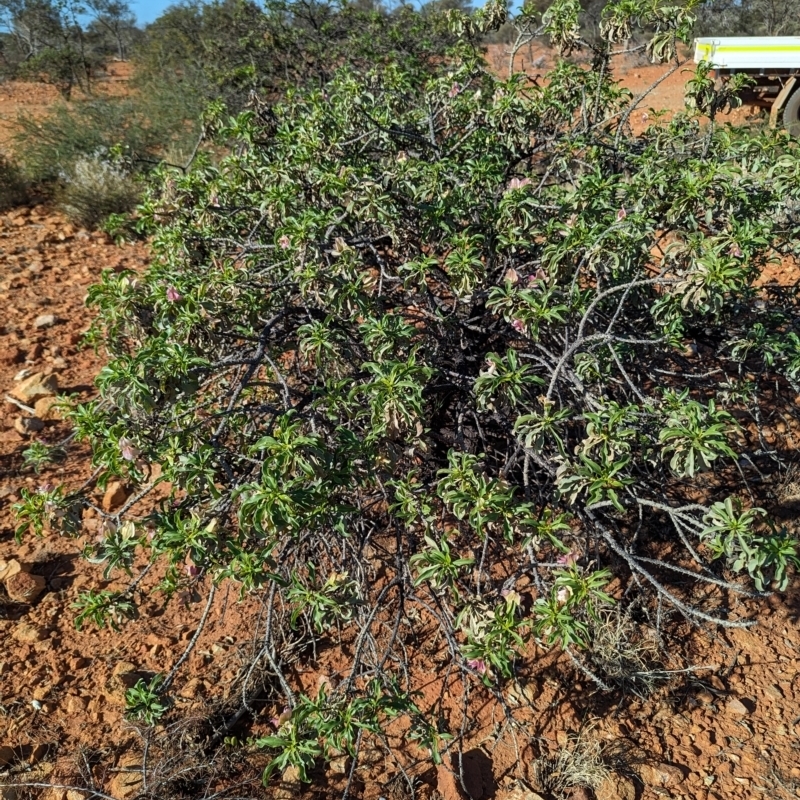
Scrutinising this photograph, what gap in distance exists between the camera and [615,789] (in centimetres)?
224

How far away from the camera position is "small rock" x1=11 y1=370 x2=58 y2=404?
164 inches

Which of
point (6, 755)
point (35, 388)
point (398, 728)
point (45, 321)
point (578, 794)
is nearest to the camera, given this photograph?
point (578, 794)

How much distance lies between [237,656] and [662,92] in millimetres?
13235


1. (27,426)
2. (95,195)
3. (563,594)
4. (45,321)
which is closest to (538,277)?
(563,594)

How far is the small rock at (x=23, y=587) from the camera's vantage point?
2.91 metres

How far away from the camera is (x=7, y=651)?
8.85ft

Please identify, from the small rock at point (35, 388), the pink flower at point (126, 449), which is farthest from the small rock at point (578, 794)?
the small rock at point (35, 388)

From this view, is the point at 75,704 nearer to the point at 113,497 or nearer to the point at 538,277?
the point at 113,497

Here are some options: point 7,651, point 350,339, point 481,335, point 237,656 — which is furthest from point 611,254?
point 7,651

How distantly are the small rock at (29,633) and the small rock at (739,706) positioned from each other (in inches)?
106

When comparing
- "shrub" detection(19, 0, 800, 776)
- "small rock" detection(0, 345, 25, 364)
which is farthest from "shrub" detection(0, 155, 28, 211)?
"shrub" detection(19, 0, 800, 776)

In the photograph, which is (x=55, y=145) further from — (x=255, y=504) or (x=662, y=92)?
(x=662, y=92)

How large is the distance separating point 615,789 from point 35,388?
149 inches

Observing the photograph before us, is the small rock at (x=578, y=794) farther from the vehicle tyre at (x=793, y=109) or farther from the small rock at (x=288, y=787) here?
the vehicle tyre at (x=793, y=109)
